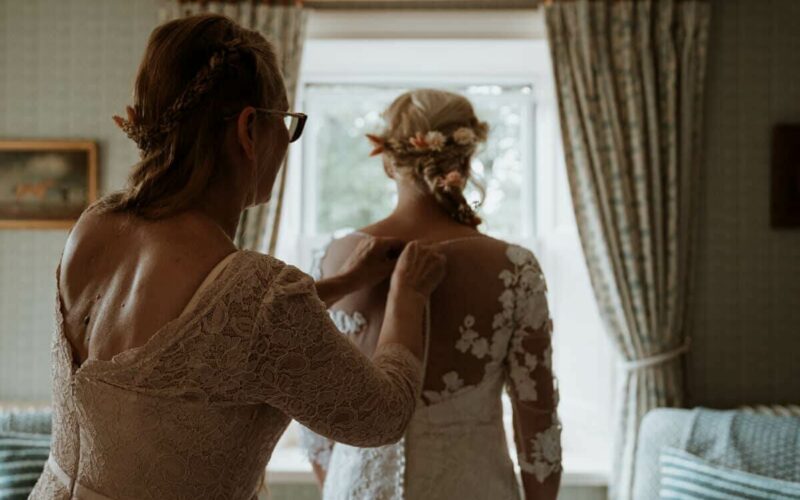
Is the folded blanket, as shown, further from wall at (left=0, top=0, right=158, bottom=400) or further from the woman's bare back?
wall at (left=0, top=0, right=158, bottom=400)

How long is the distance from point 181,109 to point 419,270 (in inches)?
23.5

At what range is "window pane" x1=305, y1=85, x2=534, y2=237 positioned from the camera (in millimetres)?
3605

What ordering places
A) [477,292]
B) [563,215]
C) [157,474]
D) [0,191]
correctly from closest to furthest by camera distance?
[157,474], [477,292], [0,191], [563,215]

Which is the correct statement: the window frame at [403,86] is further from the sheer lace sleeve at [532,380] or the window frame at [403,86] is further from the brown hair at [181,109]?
the brown hair at [181,109]

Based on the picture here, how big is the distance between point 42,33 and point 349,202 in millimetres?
1446

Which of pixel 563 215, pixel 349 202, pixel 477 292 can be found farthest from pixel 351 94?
pixel 477 292

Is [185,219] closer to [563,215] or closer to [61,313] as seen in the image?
[61,313]

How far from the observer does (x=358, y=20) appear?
3.13m

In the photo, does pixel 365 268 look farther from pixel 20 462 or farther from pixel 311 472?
pixel 311 472

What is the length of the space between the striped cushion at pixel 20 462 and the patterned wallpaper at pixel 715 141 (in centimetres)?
74

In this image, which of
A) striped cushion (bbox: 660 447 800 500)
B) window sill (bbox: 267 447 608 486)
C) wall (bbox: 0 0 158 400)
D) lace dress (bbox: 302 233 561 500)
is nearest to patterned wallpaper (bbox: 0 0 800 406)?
wall (bbox: 0 0 158 400)

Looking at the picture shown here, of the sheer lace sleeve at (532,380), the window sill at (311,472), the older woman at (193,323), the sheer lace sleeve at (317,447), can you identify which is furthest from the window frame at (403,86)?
the older woman at (193,323)

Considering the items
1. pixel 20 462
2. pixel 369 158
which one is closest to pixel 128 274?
pixel 20 462

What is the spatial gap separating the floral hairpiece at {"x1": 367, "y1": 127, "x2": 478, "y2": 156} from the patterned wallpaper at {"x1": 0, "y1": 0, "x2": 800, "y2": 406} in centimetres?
182
